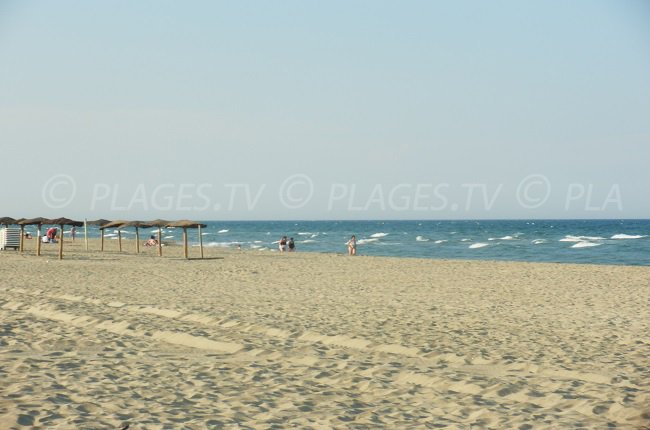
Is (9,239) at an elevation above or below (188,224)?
below

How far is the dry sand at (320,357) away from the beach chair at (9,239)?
63.9 ft

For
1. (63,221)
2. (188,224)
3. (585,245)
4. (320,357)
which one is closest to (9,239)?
(63,221)

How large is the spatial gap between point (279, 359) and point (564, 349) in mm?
3664

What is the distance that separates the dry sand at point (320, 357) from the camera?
18.5 ft

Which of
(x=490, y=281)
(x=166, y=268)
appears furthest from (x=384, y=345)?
(x=166, y=268)

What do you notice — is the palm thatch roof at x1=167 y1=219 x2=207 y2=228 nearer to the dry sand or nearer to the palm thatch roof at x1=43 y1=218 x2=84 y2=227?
the palm thatch roof at x1=43 y1=218 x2=84 y2=227

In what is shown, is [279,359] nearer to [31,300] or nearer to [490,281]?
[31,300]

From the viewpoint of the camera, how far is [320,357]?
26.1 feet

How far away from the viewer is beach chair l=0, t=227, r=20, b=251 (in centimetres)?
3375

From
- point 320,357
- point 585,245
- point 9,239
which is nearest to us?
point 320,357

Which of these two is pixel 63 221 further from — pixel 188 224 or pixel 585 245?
pixel 585 245

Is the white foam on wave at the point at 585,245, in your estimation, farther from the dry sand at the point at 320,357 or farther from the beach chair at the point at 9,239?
the beach chair at the point at 9,239

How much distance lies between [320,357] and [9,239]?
30.2 metres

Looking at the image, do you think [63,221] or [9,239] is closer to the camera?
[63,221]
